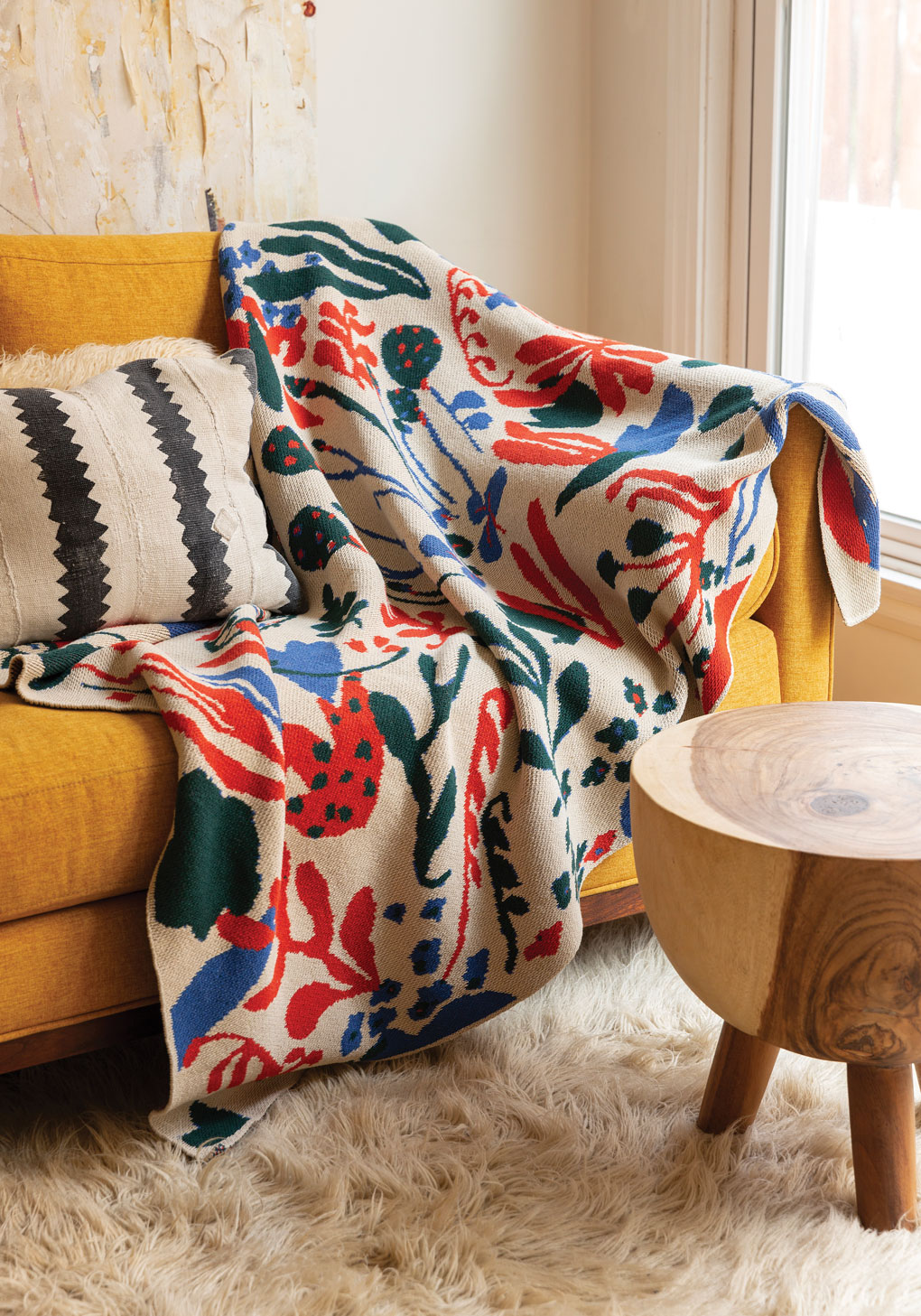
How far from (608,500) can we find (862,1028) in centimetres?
77

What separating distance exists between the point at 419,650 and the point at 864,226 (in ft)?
4.29

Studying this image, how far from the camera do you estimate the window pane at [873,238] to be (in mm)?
1994

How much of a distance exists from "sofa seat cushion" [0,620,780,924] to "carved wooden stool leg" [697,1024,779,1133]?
0.61 m

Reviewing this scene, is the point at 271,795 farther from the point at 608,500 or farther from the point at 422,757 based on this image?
the point at 608,500

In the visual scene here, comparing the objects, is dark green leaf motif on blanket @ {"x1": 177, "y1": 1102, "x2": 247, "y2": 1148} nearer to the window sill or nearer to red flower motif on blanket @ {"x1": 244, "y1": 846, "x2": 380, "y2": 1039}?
red flower motif on blanket @ {"x1": 244, "y1": 846, "x2": 380, "y2": 1039}

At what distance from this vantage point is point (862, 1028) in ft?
3.21

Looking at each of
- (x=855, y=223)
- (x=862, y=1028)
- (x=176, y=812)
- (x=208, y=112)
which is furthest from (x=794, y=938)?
(x=208, y=112)

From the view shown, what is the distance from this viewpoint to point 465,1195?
1.15 m

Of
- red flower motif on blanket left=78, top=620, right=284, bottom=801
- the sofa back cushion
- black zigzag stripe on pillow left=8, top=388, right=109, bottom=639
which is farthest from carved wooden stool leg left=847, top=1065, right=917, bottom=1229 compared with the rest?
the sofa back cushion

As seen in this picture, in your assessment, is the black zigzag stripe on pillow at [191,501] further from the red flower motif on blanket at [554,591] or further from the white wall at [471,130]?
the white wall at [471,130]

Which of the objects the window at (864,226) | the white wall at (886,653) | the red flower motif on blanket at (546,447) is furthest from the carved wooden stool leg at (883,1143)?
the window at (864,226)

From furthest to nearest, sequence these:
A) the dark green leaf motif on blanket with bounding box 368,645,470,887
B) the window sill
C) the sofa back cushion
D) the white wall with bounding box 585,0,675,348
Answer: the white wall with bounding box 585,0,675,348, the window sill, the sofa back cushion, the dark green leaf motif on blanket with bounding box 368,645,470,887

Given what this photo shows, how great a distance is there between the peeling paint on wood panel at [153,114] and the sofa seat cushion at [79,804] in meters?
1.15

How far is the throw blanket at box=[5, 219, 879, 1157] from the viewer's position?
1212mm
